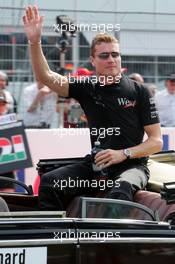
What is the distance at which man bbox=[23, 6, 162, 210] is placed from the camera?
3768 millimetres

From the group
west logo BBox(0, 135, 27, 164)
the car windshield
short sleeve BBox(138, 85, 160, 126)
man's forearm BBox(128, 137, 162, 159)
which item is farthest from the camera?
west logo BBox(0, 135, 27, 164)

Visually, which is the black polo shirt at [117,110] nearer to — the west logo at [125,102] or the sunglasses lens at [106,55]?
the west logo at [125,102]

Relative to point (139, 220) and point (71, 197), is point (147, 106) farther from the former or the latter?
point (139, 220)

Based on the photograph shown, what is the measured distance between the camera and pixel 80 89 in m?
3.95

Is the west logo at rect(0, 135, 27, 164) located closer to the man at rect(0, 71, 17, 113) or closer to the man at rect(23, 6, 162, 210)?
the man at rect(0, 71, 17, 113)

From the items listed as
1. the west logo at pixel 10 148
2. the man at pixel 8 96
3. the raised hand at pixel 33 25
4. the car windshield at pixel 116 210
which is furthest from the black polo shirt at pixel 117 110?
the man at pixel 8 96

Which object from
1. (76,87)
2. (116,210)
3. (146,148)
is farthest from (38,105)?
(116,210)

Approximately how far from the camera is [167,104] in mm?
8766

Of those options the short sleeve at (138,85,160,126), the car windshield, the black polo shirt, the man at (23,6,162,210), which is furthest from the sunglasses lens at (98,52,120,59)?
the car windshield

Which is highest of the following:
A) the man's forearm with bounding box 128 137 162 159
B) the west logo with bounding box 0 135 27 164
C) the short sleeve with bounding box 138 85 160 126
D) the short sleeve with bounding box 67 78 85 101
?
the short sleeve with bounding box 67 78 85 101

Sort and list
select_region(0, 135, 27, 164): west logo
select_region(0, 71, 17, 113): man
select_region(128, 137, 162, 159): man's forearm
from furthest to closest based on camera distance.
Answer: select_region(0, 71, 17, 113): man, select_region(0, 135, 27, 164): west logo, select_region(128, 137, 162, 159): man's forearm

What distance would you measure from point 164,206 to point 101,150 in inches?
21.7

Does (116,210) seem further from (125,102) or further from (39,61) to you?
(39,61)

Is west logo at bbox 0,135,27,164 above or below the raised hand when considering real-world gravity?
below
